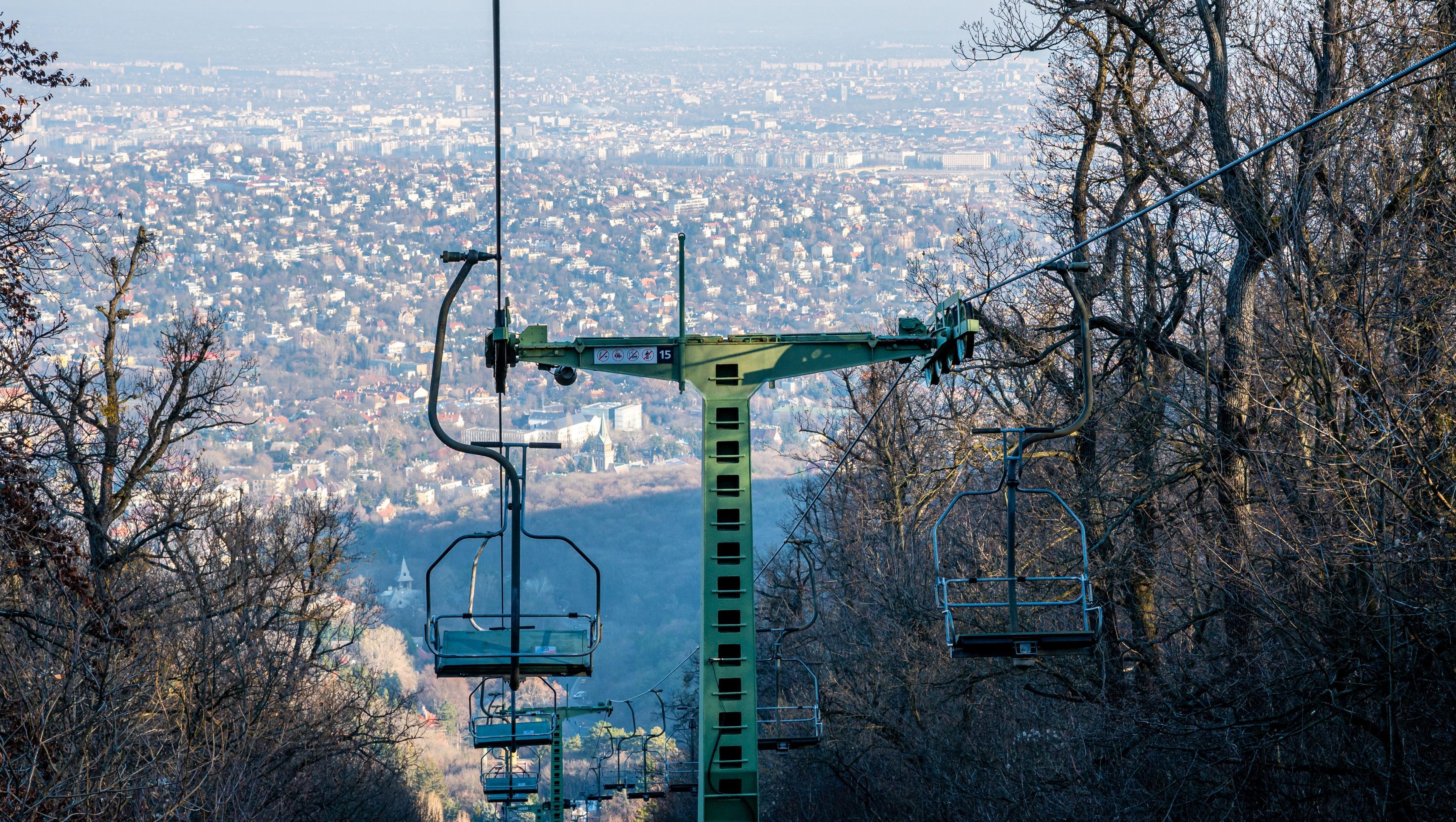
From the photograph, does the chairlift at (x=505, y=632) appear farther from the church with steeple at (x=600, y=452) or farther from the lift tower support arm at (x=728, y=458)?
the church with steeple at (x=600, y=452)

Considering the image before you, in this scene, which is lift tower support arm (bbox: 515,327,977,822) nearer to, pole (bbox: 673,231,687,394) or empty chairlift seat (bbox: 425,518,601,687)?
pole (bbox: 673,231,687,394)

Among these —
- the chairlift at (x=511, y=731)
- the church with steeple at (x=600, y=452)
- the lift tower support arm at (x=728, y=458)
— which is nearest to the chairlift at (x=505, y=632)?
the lift tower support arm at (x=728, y=458)

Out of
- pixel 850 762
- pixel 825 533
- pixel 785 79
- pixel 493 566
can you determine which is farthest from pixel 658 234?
pixel 850 762

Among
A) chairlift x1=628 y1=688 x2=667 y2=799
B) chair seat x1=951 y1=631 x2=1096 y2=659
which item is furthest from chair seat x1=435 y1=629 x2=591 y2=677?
chairlift x1=628 y1=688 x2=667 y2=799

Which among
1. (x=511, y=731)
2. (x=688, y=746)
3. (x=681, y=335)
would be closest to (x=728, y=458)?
(x=681, y=335)

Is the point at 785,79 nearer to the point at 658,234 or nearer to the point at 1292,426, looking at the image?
the point at 658,234

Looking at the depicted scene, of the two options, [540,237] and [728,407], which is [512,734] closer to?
[728,407]
